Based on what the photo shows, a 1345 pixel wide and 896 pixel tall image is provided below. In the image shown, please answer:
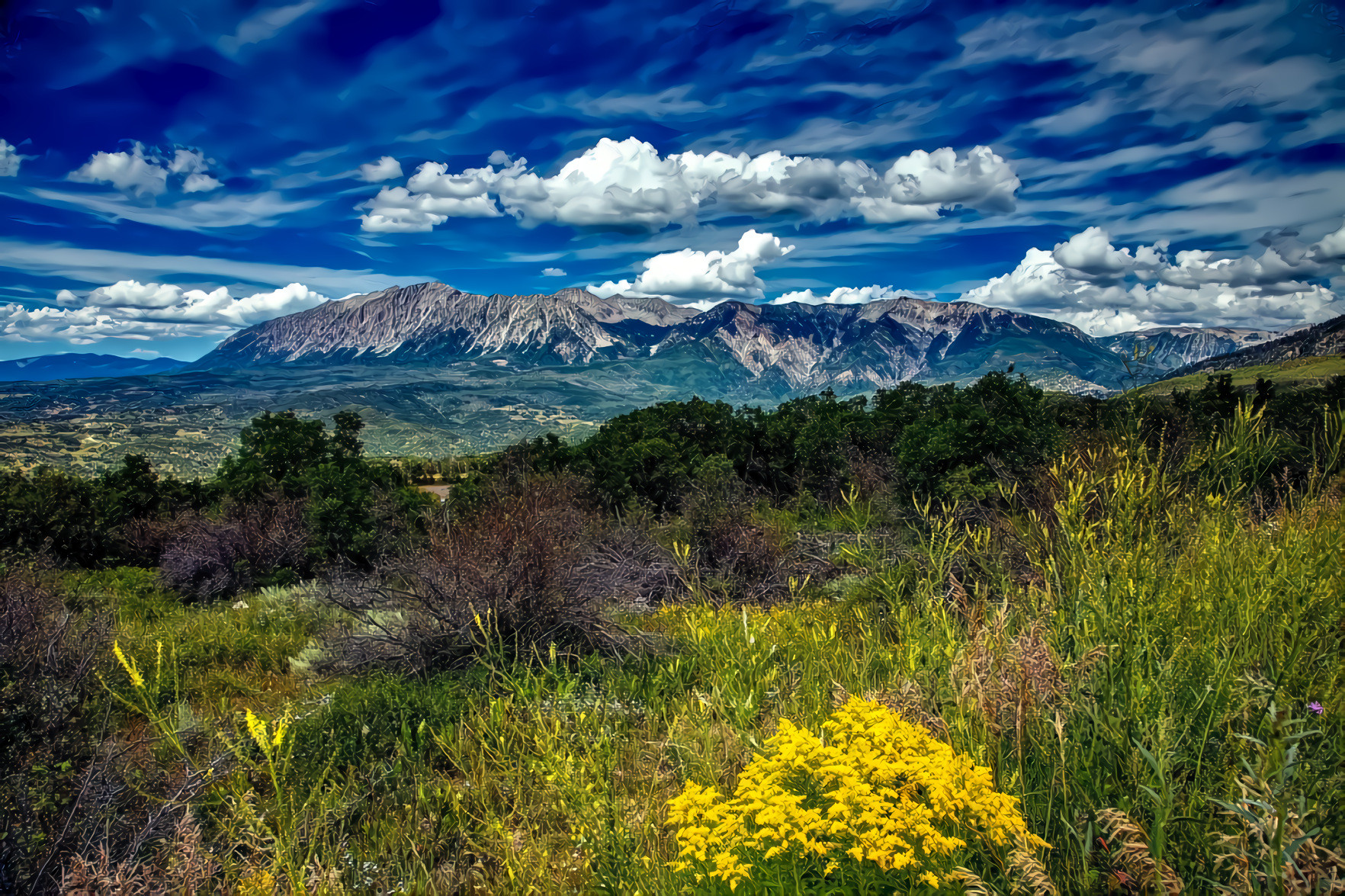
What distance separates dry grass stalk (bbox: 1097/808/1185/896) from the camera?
1.59 meters

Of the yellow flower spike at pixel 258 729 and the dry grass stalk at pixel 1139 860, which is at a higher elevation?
the yellow flower spike at pixel 258 729

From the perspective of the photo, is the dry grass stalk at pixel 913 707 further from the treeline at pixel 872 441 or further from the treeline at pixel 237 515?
the treeline at pixel 237 515

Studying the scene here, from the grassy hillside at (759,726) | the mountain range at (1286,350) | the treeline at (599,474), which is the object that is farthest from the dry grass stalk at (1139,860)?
the mountain range at (1286,350)

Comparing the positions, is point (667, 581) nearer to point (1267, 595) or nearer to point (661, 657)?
point (661, 657)

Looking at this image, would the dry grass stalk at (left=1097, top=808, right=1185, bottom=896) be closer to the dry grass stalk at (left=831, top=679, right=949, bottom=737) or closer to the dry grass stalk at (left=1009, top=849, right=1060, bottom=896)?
the dry grass stalk at (left=1009, top=849, right=1060, bottom=896)

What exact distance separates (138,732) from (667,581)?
5762 mm

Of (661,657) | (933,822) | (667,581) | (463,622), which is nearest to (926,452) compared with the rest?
(667,581)

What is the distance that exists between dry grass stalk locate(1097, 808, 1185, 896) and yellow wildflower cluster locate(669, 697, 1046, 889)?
21 cm

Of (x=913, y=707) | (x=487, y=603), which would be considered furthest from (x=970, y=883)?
(x=487, y=603)

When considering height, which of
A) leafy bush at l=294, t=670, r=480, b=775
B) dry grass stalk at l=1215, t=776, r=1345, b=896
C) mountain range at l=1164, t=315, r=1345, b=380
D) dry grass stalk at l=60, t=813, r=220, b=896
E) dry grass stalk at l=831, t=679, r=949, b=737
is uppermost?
mountain range at l=1164, t=315, r=1345, b=380

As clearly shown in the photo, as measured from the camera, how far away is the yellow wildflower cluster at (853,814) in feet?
5.97

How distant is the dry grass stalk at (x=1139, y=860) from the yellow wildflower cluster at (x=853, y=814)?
0.21 m

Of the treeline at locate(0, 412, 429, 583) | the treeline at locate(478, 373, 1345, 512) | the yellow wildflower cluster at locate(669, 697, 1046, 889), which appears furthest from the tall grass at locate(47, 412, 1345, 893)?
the treeline at locate(0, 412, 429, 583)

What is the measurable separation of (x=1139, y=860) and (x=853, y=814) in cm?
77
